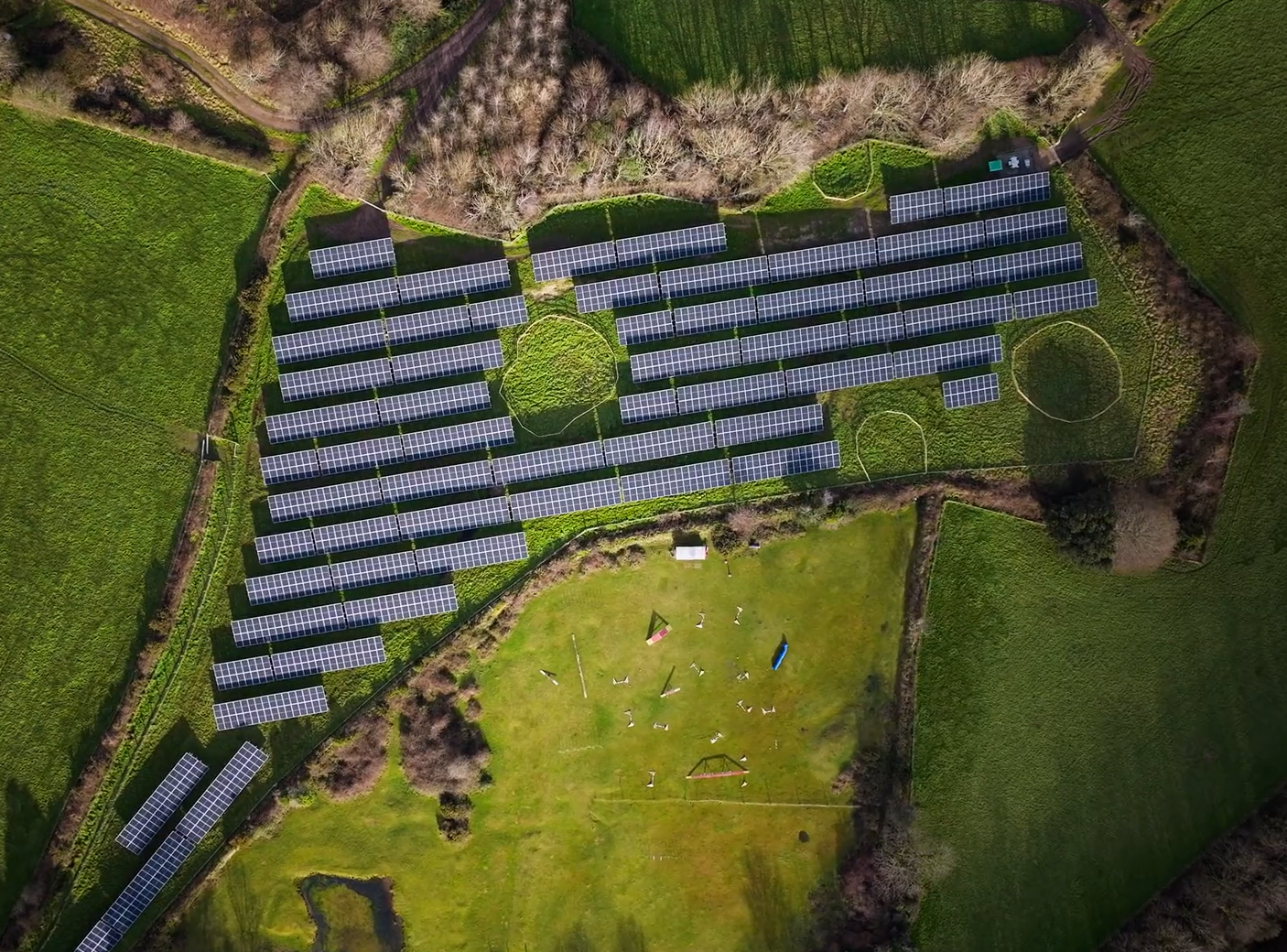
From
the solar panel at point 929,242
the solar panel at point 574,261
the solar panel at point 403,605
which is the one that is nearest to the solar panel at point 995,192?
the solar panel at point 929,242

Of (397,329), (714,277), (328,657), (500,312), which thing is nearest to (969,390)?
(714,277)

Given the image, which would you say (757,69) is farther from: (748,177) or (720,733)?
(720,733)

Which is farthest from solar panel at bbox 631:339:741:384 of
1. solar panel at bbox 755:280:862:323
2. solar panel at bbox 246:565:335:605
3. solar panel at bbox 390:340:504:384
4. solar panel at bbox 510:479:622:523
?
solar panel at bbox 246:565:335:605

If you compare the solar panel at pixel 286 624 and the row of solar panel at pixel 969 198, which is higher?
the row of solar panel at pixel 969 198

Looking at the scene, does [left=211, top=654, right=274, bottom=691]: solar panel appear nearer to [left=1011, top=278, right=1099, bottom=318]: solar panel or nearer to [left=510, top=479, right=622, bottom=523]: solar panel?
[left=510, top=479, right=622, bottom=523]: solar panel

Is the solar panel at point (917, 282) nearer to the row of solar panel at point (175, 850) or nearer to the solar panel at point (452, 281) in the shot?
the solar panel at point (452, 281)

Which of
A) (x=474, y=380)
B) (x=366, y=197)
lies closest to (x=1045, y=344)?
(x=474, y=380)

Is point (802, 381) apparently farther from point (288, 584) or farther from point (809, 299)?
point (288, 584)
